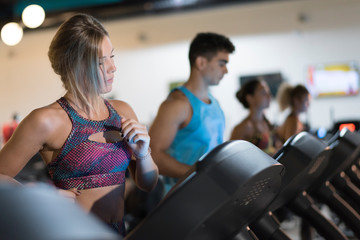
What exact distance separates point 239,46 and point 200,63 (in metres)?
6.54

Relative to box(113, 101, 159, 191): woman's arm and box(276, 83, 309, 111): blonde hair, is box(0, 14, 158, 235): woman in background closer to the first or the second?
box(113, 101, 159, 191): woman's arm

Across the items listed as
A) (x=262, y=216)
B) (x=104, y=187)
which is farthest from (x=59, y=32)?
(x=262, y=216)

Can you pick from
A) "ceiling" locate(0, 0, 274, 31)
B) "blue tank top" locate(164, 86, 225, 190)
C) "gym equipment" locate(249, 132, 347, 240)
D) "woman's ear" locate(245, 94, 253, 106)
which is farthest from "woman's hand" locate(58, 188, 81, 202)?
"ceiling" locate(0, 0, 274, 31)

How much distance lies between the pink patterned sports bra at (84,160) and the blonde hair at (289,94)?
11.5 ft

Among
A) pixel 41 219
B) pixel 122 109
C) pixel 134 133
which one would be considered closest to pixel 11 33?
pixel 122 109

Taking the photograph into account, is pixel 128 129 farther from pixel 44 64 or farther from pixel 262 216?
pixel 44 64

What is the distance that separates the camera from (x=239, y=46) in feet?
29.5

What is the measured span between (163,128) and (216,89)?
677 centimetres

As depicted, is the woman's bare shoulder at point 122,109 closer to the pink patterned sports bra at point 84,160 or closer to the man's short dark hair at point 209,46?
the pink patterned sports bra at point 84,160

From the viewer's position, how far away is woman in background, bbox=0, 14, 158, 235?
1415 mm

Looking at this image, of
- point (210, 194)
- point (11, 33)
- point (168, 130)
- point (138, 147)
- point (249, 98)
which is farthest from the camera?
point (11, 33)

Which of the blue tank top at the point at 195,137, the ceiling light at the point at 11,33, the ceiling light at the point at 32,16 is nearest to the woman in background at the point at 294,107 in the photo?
the blue tank top at the point at 195,137

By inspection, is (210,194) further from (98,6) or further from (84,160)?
(98,6)

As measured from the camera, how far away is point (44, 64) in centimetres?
1002
